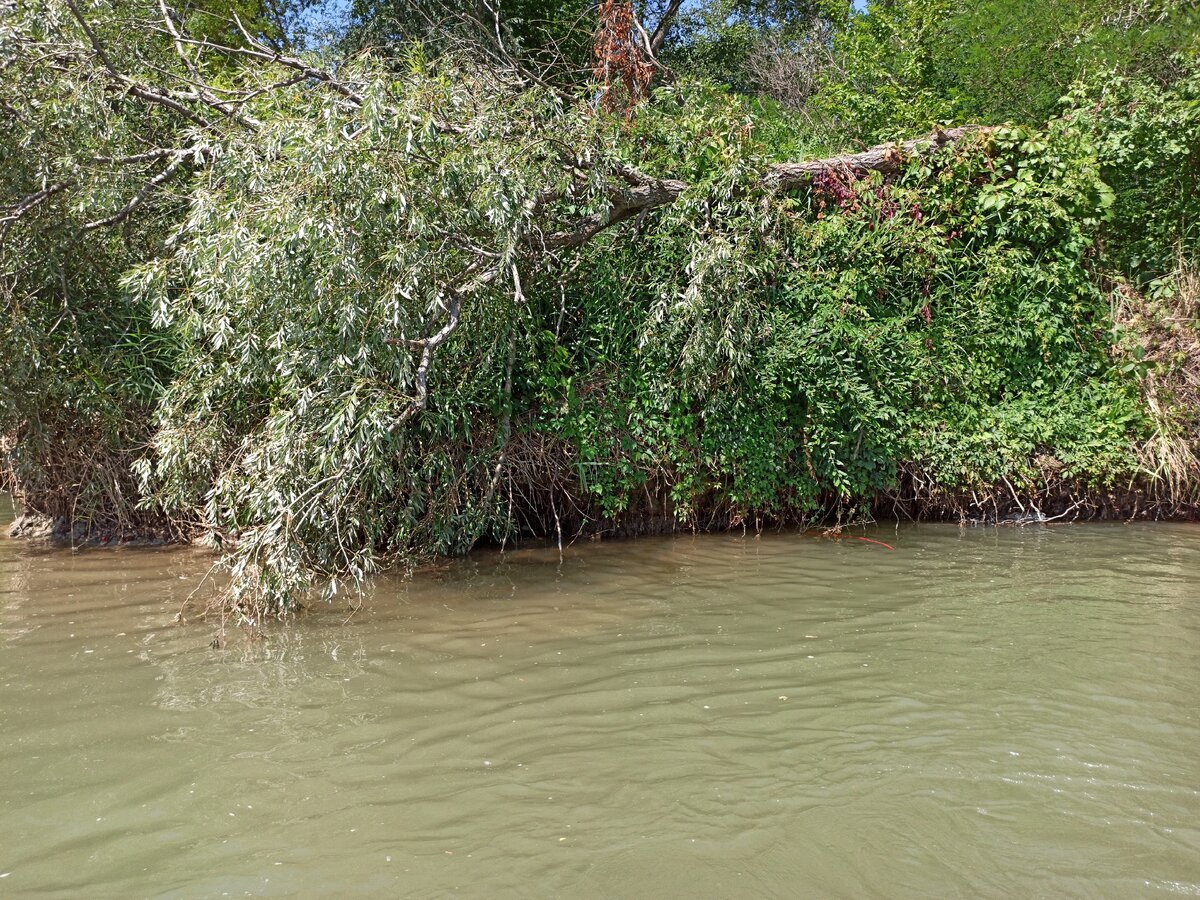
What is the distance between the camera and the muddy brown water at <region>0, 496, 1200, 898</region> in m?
3.49

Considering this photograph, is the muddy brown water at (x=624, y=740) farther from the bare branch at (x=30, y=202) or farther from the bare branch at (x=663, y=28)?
the bare branch at (x=663, y=28)

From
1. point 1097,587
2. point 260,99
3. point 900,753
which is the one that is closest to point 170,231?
point 260,99

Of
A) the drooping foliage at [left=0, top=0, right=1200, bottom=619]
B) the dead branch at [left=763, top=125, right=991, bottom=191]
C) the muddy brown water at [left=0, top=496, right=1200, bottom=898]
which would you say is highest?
the dead branch at [left=763, top=125, right=991, bottom=191]

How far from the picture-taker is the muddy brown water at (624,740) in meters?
3.49

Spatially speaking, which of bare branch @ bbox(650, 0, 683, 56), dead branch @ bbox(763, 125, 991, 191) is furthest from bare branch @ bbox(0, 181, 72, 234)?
bare branch @ bbox(650, 0, 683, 56)

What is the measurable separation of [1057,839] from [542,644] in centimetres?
323

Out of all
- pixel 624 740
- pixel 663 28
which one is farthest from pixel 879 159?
pixel 663 28

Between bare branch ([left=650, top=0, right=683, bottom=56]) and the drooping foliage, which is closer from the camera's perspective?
the drooping foliage

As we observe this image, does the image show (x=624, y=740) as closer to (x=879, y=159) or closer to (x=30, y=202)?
(x=30, y=202)

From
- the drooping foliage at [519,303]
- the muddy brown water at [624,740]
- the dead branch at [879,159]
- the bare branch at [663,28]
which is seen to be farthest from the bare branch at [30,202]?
the bare branch at [663,28]

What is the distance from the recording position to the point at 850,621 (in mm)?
6441

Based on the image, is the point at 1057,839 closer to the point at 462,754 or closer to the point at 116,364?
the point at 462,754

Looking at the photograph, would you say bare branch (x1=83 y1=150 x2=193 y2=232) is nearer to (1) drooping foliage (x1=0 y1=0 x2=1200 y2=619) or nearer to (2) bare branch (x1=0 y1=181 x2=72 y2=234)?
(1) drooping foliage (x1=0 y1=0 x2=1200 y2=619)

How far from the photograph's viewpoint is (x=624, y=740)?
459 cm
